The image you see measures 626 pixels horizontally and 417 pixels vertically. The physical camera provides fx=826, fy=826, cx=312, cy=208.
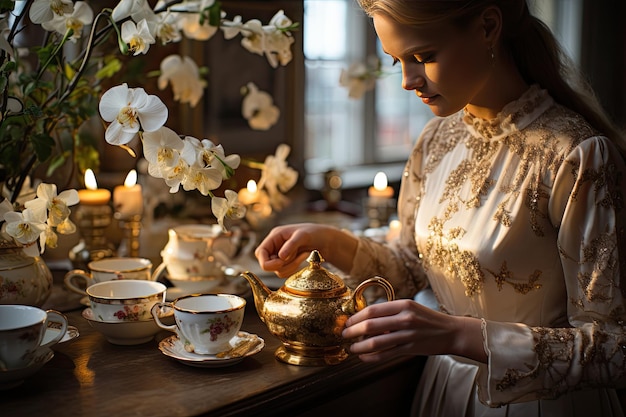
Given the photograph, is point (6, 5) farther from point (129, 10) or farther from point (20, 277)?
point (20, 277)

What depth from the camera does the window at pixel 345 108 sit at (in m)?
3.93

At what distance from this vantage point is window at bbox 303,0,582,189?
3932mm

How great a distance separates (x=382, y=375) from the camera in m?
1.49

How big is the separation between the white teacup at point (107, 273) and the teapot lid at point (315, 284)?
44 centimetres

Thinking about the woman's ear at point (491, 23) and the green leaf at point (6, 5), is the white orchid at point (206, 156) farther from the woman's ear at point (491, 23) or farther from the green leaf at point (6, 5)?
the woman's ear at point (491, 23)

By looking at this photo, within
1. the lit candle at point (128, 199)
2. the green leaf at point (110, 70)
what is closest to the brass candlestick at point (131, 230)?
the lit candle at point (128, 199)

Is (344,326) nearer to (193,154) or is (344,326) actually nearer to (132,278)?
(193,154)

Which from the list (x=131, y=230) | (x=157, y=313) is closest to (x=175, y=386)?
(x=157, y=313)

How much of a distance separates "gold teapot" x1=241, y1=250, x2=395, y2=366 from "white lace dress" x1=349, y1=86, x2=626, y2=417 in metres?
0.23

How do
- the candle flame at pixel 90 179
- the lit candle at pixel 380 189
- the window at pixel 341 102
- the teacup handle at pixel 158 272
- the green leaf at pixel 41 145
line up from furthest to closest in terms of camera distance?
the window at pixel 341 102 < the lit candle at pixel 380 189 < the candle flame at pixel 90 179 < the teacup handle at pixel 158 272 < the green leaf at pixel 41 145

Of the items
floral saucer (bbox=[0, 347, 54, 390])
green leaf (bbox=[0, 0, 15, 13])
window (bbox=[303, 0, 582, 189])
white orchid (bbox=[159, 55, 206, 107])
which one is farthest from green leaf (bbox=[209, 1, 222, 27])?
window (bbox=[303, 0, 582, 189])

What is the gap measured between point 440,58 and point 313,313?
493mm

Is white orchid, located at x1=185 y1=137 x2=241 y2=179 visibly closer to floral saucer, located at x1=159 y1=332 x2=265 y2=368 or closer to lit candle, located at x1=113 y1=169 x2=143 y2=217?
floral saucer, located at x1=159 y1=332 x2=265 y2=368

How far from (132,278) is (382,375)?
20.9 inches
